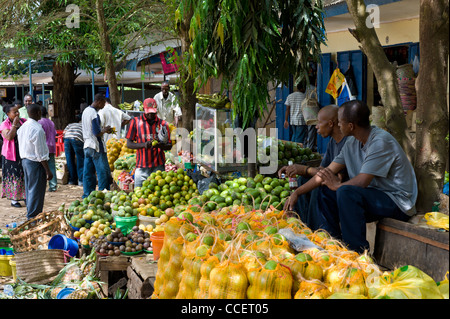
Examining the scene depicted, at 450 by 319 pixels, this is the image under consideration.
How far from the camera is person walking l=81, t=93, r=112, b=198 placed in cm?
976

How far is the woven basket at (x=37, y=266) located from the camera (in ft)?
18.5

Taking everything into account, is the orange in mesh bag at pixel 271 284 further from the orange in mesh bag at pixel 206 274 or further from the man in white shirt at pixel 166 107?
the man in white shirt at pixel 166 107

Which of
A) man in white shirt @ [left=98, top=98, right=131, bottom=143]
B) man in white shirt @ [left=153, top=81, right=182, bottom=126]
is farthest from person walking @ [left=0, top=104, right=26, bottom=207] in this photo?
man in white shirt @ [left=153, top=81, right=182, bottom=126]

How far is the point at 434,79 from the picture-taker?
447 centimetres

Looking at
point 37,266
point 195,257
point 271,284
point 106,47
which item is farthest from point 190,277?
point 106,47

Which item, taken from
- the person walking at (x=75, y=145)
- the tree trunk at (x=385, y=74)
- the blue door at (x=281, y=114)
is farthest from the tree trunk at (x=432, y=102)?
the person walking at (x=75, y=145)

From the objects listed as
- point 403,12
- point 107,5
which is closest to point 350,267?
point 403,12

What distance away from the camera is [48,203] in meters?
10.6

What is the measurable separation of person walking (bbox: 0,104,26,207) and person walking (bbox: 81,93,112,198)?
1111 mm

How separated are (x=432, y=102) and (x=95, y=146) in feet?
21.7

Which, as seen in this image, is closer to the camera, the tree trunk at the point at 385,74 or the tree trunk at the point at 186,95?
the tree trunk at the point at 385,74

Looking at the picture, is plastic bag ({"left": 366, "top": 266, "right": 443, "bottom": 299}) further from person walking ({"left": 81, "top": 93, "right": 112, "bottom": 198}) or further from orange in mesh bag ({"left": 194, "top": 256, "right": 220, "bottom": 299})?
person walking ({"left": 81, "top": 93, "right": 112, "bottom": 198})

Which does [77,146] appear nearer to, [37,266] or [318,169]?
[37,266]

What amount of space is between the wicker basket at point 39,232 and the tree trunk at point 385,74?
422 cm
